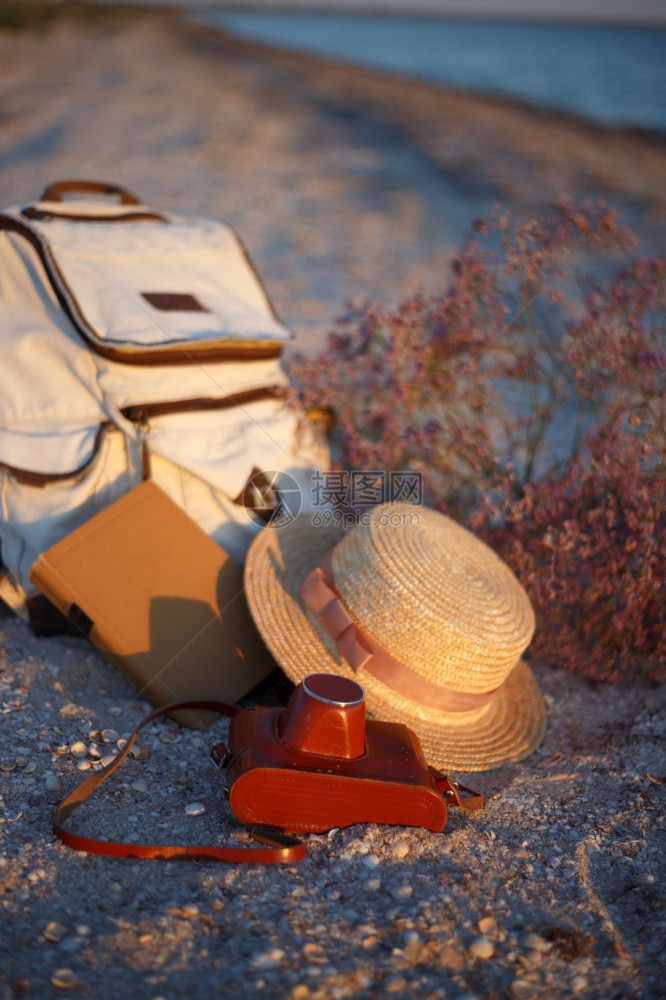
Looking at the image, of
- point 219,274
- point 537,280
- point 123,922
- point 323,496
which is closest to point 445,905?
point 123,922

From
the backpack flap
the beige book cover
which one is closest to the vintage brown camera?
the beige book cover

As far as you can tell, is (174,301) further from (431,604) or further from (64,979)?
(64,979)

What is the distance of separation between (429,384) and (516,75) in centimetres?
4154

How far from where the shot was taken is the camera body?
2322 millimetres

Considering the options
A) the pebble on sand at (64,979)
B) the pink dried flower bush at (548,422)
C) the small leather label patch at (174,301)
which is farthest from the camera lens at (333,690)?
the small leather label patch at (174,301)

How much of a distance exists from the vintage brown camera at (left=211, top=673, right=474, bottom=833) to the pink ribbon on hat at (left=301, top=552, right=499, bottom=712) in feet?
1.22

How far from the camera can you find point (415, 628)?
279cm

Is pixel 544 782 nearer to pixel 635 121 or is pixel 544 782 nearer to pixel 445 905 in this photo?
pixel 445 905

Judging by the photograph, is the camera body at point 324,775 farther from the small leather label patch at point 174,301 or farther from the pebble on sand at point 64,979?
the small leather label patch at point 174,301

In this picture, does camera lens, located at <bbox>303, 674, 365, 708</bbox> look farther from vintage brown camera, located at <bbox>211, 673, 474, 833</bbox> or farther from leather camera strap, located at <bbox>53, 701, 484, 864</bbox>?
leather camera strap, located at <bbox>53, 701, 484, 864</bbox>

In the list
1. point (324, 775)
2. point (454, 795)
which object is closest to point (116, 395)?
point (324, 775)

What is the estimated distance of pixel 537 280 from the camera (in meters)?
3.70

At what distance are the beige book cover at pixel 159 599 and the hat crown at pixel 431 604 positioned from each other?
496 mm

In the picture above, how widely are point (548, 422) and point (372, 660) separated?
160 centimetres
